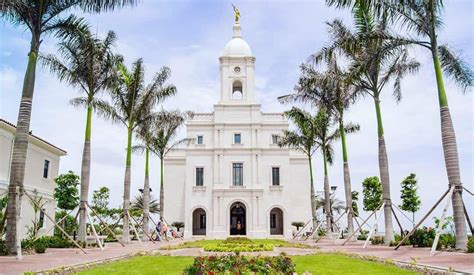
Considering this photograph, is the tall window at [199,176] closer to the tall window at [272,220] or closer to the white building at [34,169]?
the tall window at [272,220]

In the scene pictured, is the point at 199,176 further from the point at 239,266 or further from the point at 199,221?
the point at 239,266

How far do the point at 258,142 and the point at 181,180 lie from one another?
9.27 meters

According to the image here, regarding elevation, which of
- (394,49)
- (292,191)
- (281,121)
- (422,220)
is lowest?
(422,220)

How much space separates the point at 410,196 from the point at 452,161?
63.4 ft

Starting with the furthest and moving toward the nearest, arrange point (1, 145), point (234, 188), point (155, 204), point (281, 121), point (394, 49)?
point (155, 204) < point (281, 121) < point (234, 188) < point (1, 145) < point (394, 49)

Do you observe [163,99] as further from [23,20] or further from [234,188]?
[234,188]

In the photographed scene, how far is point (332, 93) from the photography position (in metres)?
27.0

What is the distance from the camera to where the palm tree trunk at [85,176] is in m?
20.8

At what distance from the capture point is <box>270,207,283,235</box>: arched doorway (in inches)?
1673

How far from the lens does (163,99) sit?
2814 centimetres

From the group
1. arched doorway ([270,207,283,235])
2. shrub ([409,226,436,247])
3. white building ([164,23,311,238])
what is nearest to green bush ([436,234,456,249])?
shrub ([409,226,436,247])

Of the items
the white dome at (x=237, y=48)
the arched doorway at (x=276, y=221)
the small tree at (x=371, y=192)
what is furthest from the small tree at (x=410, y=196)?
the white dome at (x=237, y=48)

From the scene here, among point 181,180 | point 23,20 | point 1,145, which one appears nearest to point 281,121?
point 181,180

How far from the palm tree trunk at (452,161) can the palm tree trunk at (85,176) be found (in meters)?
15.9
